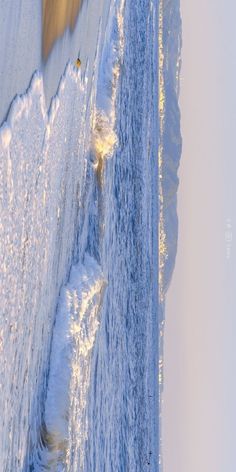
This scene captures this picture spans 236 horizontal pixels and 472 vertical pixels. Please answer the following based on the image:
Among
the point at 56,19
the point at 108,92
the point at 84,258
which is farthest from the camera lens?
the point at 108,92

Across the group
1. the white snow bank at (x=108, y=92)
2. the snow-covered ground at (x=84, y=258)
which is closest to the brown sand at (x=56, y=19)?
the snow-covered ground at (x=84, y=258)

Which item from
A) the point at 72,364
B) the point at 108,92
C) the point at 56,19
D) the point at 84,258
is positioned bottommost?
the point at 72,364

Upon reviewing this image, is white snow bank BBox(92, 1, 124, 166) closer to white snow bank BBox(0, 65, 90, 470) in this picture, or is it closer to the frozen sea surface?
the frozen sea surface

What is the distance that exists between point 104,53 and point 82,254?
1.12 ft

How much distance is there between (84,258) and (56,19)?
0.34 meters

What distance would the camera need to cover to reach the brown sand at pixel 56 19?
82 centimetres

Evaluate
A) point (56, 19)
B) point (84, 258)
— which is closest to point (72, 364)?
point (84, 258)

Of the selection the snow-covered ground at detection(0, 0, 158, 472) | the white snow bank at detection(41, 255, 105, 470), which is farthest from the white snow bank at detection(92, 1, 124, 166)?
the white snow bank at detection(41, 255, 105, 470)

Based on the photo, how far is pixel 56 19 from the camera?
2.87ft

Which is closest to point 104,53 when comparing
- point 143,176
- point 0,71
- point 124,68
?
point 124,68

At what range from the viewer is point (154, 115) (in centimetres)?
183

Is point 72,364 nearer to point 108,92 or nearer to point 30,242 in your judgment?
point 30,242

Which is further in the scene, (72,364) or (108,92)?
(108,92)

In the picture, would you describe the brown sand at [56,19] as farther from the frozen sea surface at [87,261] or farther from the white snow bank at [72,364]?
the white snow bank at [72,364]
